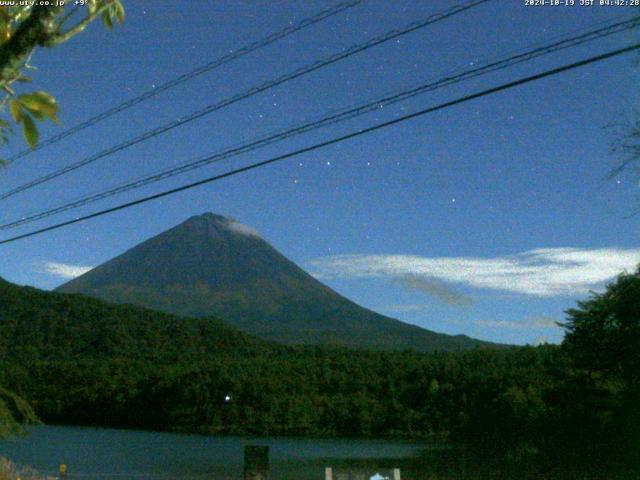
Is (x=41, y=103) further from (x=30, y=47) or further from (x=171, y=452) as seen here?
(x=171, y=452)

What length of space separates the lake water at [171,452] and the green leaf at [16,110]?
76.5 ft

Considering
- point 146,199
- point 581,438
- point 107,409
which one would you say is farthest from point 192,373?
point 146,199

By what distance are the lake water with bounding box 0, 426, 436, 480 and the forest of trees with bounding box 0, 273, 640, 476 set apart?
386 centimetres

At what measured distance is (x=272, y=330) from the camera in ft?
643

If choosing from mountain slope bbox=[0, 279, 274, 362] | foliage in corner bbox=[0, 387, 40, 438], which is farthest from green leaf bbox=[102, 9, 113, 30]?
mountain slope bbox=[0, 279, 274, 362]

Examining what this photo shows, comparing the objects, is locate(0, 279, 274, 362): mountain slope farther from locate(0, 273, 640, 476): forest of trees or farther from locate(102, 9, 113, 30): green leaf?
locate(102, 9, 113, 30): green leaf

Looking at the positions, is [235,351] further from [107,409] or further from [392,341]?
[392,341]

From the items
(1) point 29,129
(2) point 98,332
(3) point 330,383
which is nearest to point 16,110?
(1) point 29,129

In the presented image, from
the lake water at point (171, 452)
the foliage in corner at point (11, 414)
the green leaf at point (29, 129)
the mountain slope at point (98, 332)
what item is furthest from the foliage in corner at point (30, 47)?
the mountain slope at point (98, 332)

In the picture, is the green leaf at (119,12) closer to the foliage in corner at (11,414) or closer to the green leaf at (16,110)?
the green leaf at (16,110)

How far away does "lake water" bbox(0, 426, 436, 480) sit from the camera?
34.5 metres

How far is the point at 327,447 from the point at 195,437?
31.4 ft

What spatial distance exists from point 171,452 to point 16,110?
44397 millimetres

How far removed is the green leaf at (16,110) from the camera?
320 centimetres
